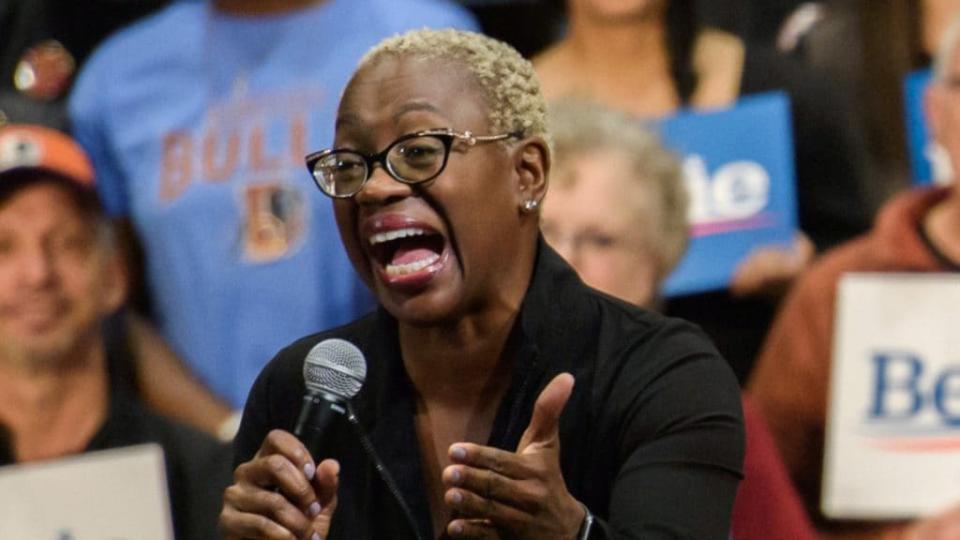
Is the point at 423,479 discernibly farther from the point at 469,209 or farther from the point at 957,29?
the point at 957,29

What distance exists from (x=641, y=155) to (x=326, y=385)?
0.92m

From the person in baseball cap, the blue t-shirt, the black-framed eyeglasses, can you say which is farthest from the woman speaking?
the person in baseball cap

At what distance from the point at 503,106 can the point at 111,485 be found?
1.05 meters

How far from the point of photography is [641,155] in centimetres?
205

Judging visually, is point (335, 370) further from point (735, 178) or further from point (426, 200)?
point (735, 178)

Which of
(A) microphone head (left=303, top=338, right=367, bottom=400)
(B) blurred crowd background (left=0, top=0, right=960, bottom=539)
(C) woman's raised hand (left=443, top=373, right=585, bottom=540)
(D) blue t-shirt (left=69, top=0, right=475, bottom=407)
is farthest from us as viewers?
(B) blurred crowd background (left=0, top=0, right=960, bottom=539)

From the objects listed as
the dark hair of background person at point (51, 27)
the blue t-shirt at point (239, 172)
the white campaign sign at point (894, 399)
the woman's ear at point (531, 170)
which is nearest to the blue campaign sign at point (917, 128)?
the white campaign sign at point (894, 399)

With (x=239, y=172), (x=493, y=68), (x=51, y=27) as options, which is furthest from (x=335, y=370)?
(x=51, y=27)

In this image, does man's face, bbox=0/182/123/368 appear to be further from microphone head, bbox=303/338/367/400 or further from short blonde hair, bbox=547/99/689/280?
microphone head, bbox=303/338/367/400

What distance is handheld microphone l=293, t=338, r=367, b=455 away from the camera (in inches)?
46.1

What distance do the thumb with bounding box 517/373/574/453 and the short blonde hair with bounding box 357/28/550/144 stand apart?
221mm

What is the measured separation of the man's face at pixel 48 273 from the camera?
2.14 metres

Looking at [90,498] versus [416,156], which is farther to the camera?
[90,498]

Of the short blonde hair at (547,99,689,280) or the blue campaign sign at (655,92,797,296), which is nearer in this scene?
the short blonde hair at (547,99,689,280)
